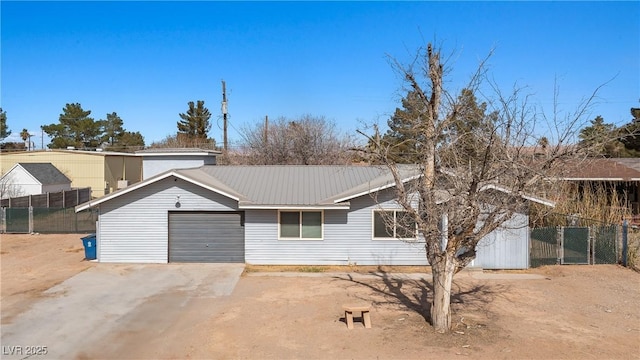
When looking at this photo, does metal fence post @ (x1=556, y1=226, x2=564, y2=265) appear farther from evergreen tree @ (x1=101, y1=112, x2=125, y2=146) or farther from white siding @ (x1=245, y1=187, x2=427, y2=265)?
evergreen tree @ (x1=101, y1=112, x2=125, y2=146)

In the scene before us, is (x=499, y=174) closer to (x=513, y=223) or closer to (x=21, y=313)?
(x=513, y=223)

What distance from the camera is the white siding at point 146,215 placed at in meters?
17.8

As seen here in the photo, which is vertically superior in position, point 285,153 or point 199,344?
point 285,153

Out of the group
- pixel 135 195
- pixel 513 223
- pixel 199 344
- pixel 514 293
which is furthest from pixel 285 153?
pixel 199 344

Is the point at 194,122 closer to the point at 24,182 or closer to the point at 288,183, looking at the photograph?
the point at 24,182

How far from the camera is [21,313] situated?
11.6 metres

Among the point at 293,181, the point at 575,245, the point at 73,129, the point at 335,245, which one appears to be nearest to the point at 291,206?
the point at 335,245

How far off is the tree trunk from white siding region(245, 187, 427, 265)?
717cm

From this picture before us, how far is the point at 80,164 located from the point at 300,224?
29.7 m

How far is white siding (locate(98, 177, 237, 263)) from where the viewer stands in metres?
17.8

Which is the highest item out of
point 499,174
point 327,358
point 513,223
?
point 499,174

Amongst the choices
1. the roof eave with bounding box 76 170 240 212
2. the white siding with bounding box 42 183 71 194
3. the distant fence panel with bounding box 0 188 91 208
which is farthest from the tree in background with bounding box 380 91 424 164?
the white siding with bounding box 42 183 71 194

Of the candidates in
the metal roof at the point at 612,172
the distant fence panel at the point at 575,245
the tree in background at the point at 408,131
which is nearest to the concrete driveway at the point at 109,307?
the tree in background at the point at 408,131

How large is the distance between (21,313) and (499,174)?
11.2 metres
